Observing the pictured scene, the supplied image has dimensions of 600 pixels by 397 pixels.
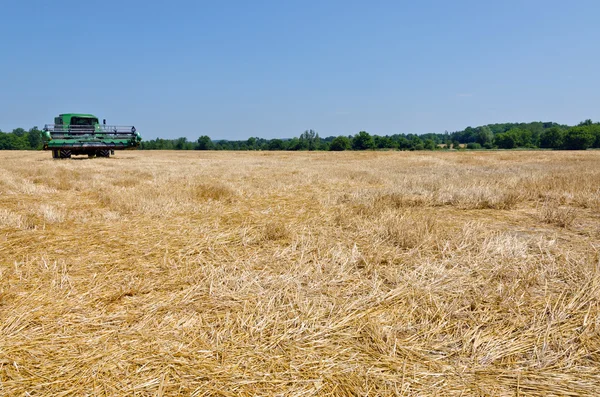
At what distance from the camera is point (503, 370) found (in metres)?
2.16

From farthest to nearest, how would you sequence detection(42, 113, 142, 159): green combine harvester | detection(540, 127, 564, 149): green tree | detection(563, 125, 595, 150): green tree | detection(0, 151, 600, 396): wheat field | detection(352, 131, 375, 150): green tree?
1. detection(352, 131, 375, 150): green tree
2. detection(540, 127, 564, 149): green tree
3. detection(563, 125, 595, 150): green tree
4. detection(42, 113, 142, 159): green combine harvester
5. detection(0, 151, 600, 396): wheat field

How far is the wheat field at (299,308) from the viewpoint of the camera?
210 centimetres

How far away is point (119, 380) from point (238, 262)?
203 cm

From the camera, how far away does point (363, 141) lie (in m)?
115

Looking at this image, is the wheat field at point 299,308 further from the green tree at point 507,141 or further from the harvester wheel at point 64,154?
the green tree at point 507,141

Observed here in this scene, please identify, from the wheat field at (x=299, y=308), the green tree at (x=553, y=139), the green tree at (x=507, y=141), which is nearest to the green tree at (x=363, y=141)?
the green tree at (x=507, y=141)

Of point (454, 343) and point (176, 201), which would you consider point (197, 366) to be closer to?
point (454, 343)

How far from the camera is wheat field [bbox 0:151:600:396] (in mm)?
2102

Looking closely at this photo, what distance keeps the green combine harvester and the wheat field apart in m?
25.1

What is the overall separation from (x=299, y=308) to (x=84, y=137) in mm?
30956

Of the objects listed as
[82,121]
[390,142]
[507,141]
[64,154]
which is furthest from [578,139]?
[64,154]

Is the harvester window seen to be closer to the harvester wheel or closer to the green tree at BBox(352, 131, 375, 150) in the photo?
the harvester wheel

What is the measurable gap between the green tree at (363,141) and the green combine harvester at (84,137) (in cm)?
9307

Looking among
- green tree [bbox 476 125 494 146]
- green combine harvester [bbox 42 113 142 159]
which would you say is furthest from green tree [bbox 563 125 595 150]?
green combine harvester [bbox 42 113 142 159]
